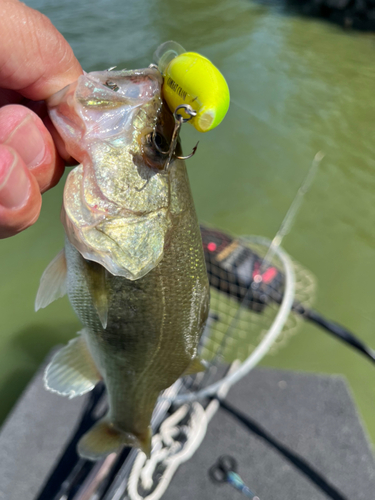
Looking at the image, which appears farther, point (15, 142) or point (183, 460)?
point (183, 460)

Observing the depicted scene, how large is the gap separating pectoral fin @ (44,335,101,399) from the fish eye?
947 millimetres

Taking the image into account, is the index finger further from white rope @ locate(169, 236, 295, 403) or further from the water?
the water

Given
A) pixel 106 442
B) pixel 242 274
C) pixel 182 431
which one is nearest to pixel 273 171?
pixel 242 274

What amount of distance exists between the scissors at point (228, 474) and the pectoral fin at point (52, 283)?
1928 mm

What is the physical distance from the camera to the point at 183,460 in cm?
243

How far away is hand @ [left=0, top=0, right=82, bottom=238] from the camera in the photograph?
1.12m

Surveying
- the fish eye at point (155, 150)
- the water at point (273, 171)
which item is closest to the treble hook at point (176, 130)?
the fish eye at point (155, 150)

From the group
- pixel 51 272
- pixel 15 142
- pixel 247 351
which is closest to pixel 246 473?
pixel 247 351

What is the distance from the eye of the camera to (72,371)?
5.29ft

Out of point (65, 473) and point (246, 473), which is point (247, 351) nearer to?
point (246, 473)

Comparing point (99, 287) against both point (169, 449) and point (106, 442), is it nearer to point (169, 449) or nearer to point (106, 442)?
point (106, 442)

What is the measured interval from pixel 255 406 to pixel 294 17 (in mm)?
17136

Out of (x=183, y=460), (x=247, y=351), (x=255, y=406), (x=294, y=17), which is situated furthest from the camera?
(x=294, y=17)

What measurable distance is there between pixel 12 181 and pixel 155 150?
1.57ft
